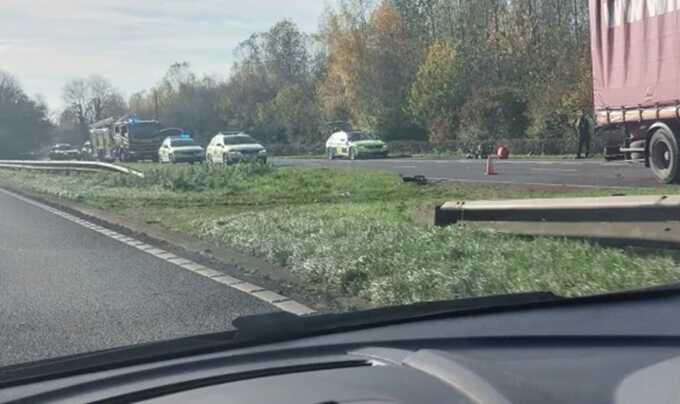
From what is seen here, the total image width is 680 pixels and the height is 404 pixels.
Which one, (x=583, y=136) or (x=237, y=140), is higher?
(x=237, y=140)

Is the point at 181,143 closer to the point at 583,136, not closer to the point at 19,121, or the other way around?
the point at 583,136

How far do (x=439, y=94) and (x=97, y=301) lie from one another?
161ft

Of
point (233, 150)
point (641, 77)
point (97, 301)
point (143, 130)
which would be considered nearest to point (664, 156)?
point (641, 77)

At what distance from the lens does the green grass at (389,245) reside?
7578 millimetres

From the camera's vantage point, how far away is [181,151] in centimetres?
4559

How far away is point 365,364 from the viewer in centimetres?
252

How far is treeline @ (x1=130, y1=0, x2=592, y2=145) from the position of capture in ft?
161

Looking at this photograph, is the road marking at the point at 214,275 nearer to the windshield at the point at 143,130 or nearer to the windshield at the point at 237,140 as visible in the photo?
the windshield at the point at 237,140

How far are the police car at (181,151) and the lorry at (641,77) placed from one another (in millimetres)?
28296

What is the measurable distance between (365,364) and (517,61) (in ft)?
178

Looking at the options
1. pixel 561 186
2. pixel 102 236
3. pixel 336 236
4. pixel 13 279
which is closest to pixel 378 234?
pixel 336 236

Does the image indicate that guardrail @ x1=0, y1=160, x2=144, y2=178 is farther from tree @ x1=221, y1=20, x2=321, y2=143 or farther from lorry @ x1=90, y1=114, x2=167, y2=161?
tree @ x1=221, y1=20, x2=321, y2=143

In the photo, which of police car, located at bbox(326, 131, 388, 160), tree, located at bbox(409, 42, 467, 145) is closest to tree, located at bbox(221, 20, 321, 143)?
tree, located at bbox(409, 42, 467, 145)

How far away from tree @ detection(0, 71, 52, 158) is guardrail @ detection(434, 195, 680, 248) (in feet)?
322
